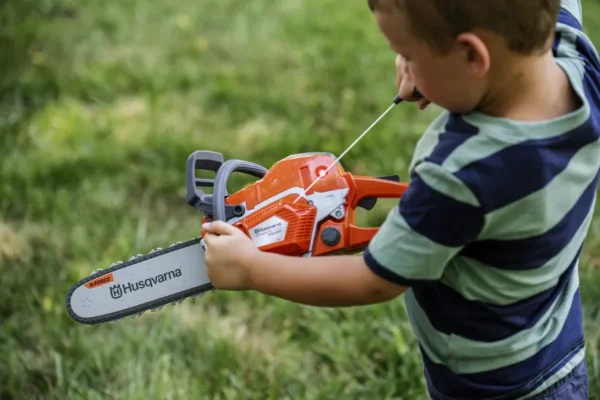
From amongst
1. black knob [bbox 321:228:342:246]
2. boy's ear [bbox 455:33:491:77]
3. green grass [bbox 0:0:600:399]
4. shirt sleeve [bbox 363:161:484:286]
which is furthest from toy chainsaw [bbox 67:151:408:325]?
green grass [bbox 0:0:600:399]

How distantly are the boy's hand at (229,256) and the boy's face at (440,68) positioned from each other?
42 cm

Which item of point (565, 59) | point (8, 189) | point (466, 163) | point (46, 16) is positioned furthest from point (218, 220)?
point (46, 16)

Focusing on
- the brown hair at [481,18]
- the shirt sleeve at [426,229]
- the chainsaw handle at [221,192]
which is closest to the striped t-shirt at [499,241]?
the shirt sleeve at [426,229]

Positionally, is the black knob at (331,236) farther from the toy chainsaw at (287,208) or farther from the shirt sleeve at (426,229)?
the shirt sleeve at (426,229)

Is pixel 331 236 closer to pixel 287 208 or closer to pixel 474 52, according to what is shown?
pixel 287 208

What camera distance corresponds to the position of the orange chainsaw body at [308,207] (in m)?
1.44

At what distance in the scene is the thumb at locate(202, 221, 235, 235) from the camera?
4.51ft

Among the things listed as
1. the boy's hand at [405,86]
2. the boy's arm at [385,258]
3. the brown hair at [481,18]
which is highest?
the brown hair at [481,18]

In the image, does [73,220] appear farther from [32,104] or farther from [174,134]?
[32,104]

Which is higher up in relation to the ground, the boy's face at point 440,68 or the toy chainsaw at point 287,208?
the boy's face at point 440,68

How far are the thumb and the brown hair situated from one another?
0.49m

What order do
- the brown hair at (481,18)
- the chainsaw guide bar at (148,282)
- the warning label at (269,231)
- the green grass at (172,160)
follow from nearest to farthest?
the brown hair at (481,18), the warning label at (269,231), the chainsaw guide bar at (148,282), the green grass at (172,160)

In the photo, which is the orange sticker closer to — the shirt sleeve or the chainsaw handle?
the chainsaw handle

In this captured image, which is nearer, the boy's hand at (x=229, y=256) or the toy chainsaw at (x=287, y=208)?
the boy's hand at (x=229, y=256)
